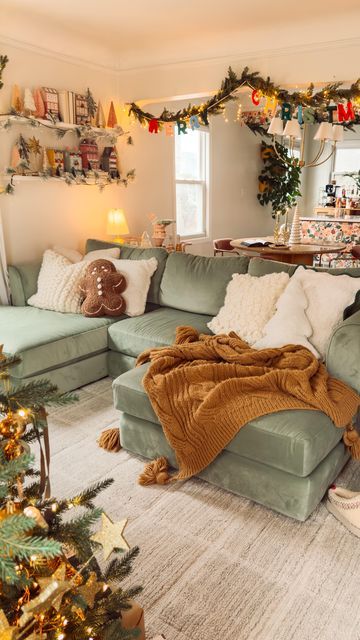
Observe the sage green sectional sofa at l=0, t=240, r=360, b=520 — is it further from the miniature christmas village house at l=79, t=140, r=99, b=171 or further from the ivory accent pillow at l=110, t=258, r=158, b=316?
the miniature christmas village house at l=79, t=140, r=99, b=171

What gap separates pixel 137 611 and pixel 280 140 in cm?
852

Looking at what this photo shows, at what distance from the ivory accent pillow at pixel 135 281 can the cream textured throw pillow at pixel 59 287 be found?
0.32 meters

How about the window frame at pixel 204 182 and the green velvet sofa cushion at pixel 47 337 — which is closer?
the green velvet sofa cushion at pixel 47 337

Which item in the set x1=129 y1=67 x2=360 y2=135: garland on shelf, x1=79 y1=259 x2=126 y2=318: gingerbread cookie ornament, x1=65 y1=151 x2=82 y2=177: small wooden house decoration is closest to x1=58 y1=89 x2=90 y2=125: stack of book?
x1=65 y1=151 x2=82 y2=177: small wooden house decoration

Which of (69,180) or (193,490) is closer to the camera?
(193,490)

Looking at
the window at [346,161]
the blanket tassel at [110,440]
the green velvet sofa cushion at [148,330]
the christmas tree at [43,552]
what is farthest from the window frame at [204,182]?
the christmas tree at [43,552]

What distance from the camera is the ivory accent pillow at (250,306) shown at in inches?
114

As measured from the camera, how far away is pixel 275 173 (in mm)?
7984

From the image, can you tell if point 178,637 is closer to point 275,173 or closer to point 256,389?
point 256,389

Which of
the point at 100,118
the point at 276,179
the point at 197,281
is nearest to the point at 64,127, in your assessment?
the point at 100,118

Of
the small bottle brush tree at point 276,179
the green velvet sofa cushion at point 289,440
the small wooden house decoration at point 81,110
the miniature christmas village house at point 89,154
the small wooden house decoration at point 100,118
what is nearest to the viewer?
the green velvet sofa cushion at point 289,440

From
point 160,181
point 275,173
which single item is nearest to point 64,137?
point 160,181

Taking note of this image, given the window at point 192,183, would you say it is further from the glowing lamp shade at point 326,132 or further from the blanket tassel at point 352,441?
the blanket tassel at point 352,441

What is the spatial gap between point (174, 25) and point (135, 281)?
2097 millimetres
